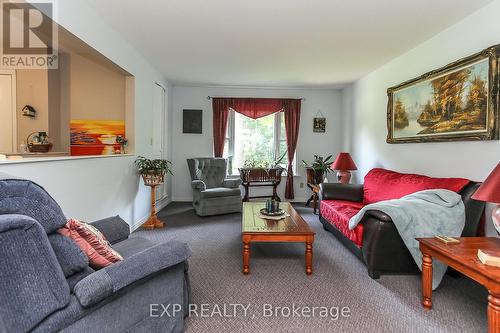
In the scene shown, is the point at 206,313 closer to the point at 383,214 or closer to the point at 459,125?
the point at 383,214

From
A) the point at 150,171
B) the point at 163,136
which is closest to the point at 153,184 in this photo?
the point at 150,171

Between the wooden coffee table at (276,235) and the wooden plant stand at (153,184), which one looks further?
the wooden plant stand at (153,184)

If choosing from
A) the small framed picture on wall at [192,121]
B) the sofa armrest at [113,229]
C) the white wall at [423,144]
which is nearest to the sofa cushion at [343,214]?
the white wall at [423,144]

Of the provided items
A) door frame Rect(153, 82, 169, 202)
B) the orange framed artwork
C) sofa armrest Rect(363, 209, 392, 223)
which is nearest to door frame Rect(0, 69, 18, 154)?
the orange framed artwork

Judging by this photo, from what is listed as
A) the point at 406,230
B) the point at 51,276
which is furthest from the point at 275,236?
the point at 51,276

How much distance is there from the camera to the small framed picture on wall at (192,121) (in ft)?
18.5

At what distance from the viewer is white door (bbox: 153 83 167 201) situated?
4.61m

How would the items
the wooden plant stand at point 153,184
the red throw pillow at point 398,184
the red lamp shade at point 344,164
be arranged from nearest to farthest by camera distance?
A: the red throw pillow at point 398,184
the wooden plant stand at point 153,184
the red lamp shade at point 344,164

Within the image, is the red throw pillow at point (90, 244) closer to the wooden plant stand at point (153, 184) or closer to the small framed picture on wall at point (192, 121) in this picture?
the wooden plant stand at point (153, 184)

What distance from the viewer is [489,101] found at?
2406 mm

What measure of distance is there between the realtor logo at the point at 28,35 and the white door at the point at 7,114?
9.3 inches

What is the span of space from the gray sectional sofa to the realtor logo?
159 centimetres

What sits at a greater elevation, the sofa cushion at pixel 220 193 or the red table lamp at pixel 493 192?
the red table lamp at pixel 493 192

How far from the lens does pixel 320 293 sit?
2193mm
